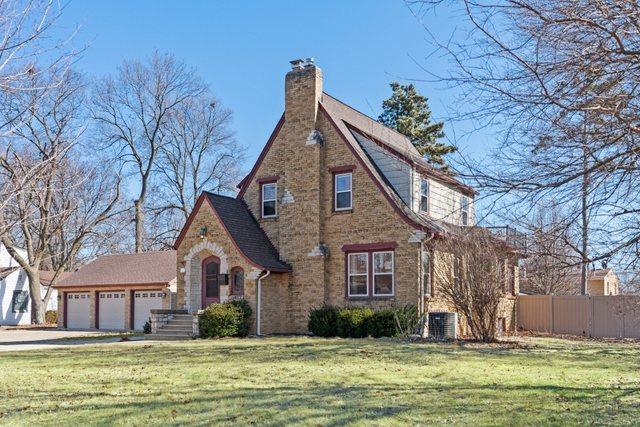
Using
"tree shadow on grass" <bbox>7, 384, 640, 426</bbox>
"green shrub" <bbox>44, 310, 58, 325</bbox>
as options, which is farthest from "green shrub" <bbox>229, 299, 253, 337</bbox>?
"green shrub" <bbox>44, 310, 58, 325</bbox>

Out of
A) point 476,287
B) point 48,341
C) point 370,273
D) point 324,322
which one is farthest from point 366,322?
point 48,341

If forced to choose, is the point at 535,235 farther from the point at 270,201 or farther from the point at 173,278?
the point at 173,278

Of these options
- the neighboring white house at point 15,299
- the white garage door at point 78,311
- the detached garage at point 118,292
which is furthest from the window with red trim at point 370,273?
the neighboring white house at point 15,299

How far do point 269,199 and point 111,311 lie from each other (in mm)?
13411

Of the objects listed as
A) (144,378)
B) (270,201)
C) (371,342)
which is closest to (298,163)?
(270,201)

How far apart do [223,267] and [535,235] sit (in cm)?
1873

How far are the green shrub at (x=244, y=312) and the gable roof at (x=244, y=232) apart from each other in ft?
4.61

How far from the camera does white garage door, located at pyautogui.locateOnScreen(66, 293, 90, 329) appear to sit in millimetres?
35469

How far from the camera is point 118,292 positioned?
34.1 meters

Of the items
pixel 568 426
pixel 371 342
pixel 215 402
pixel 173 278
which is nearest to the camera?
pixel 568 426

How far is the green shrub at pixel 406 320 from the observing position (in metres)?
21.5

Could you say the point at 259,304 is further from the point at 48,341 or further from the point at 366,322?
the point at 48,341

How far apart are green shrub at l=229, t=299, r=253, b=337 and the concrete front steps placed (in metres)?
1.91

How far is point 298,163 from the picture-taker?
24938mm
